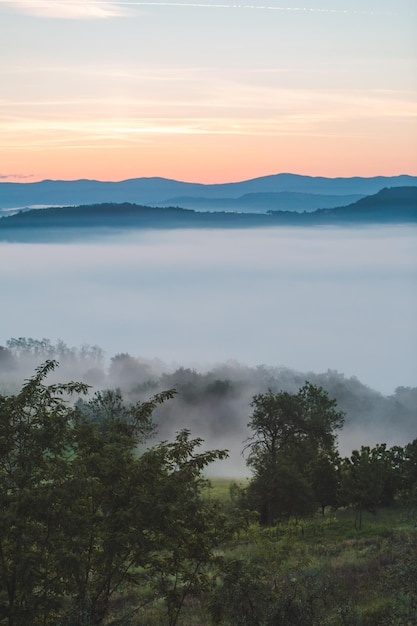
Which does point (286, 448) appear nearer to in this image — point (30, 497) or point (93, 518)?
point (93, 518)

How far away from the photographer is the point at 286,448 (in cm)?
4738

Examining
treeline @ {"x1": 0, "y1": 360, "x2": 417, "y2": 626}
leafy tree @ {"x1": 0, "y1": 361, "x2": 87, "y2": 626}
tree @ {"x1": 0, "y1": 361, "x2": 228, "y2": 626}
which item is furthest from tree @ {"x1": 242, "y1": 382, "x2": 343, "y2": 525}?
leafy tree @ {"x1": 0, "y1": 361, "x2": 87, "y2": 626}

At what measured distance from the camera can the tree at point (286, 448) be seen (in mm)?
42344

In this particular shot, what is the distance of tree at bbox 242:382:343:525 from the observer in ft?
139

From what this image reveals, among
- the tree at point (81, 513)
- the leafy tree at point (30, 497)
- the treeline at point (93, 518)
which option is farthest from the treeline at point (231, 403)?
the leafy tree at point (30, 497)

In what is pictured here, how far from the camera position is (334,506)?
43.6 metres

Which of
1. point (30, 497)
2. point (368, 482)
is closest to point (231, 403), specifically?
point (368, 482)

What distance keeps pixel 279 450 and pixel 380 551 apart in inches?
857

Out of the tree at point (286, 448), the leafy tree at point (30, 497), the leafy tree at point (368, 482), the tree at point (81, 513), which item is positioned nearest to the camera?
the leafy tree at point (30, 497)

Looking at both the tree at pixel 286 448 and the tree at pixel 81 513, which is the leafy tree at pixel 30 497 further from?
the tree at pixel 286 448

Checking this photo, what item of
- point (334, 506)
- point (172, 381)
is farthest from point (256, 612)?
point (172, 381)

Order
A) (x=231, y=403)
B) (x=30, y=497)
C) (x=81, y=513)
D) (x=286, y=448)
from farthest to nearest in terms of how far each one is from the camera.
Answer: (x=231, y=403) < (x=286, y=448) < (x=81, y=513) < (x=30, y=497)

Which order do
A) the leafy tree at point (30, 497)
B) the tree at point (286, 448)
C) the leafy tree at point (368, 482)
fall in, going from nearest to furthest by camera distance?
the leafy tree at point (30, 497) → the leafy tree at point (368, 482) → the tree at point (286, 448)

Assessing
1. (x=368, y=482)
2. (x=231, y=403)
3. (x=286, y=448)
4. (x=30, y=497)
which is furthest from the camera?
(x=231, y=403)
